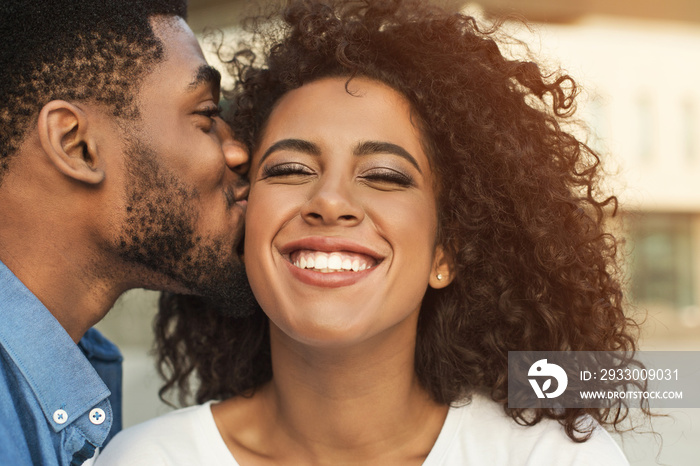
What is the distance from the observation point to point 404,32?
2.93 metres

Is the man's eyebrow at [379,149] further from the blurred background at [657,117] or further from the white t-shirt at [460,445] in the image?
the blurred background at [657,117]

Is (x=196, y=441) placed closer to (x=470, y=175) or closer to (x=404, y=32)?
(x=470, y=175)

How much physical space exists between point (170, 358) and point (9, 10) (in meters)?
1.79

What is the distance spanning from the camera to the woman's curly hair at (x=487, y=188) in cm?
280

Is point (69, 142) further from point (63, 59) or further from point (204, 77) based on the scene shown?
point (204, 77)

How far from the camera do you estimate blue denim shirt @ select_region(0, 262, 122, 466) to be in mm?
2328

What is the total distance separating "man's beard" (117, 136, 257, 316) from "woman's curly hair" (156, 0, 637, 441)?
470 millimetres

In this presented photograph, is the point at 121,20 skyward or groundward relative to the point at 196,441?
skyward

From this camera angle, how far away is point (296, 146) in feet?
8.64

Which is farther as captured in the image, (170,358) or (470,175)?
(170,358)

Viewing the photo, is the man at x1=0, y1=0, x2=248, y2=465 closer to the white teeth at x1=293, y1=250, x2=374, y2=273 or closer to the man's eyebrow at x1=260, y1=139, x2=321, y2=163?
the man's eyebrow at x1=260, y1=139, x2=321, y2=163

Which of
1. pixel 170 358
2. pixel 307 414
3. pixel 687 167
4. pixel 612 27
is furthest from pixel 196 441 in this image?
pixel 687 167

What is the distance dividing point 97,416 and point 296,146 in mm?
1243

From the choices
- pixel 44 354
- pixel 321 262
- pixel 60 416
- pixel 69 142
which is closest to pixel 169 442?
pixel 60 416
